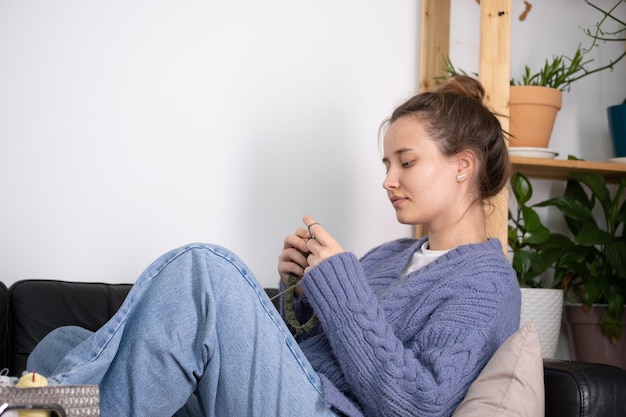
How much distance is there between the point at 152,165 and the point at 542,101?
3.74 ft

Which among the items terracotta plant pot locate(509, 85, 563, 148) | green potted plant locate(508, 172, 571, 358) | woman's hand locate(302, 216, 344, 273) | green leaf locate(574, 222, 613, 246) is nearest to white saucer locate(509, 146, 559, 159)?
terracotta plant pot locate(509, 85, 563, 148)

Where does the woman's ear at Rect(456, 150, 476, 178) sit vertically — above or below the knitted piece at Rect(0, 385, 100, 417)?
above

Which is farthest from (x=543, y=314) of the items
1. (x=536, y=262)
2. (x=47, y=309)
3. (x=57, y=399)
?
(x=57, y=399)

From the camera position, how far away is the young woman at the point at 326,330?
1311mm

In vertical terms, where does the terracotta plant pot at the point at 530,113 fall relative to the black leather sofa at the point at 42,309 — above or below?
above

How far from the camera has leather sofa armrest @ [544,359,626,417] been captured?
138 centimetres

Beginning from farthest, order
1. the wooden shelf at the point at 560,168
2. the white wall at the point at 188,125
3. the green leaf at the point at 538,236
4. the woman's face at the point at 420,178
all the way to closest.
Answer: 1. the green leaf at the point at 538,236
2. the wooden shelf at the point at 560,168
3. the white wall at the point at 188,125
4. the woman's face at the point at 420,178

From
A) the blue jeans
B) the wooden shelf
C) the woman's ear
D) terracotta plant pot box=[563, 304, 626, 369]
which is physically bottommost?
terracotta plant pot box=[563, 304, 626, 369]

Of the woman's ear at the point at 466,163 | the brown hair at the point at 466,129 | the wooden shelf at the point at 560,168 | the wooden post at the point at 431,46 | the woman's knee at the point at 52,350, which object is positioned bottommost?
the woman's knee at the point at 52,350

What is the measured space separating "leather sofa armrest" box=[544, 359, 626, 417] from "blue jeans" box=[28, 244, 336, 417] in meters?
0.41

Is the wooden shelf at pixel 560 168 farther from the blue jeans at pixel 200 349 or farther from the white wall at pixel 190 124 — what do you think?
the blue jeans at pixel 200 349

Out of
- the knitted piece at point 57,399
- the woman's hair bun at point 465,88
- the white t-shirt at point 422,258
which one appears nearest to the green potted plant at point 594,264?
the woman's hair bun at point 465,88

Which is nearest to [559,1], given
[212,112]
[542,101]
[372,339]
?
[542,101]

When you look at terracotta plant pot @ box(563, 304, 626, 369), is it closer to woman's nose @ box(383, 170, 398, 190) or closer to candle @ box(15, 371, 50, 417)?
woman's nose @ box(383, 170, 398, 190)
